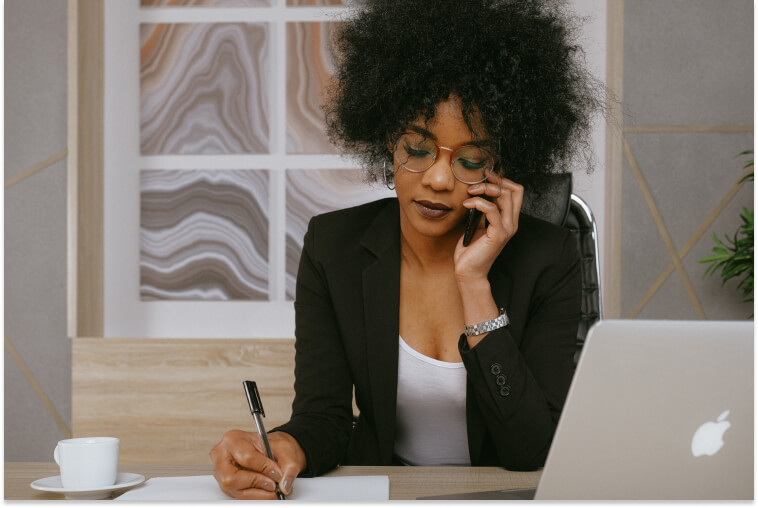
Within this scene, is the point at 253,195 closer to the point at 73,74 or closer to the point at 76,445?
the point at 73,74

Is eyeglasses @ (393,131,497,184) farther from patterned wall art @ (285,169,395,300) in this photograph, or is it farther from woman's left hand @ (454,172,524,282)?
patterned wall art @ (285,169,395,300)

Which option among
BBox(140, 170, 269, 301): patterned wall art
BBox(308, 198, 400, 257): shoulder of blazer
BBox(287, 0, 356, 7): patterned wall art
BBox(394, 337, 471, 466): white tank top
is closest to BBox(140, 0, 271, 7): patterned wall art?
BBox(287, 0, 356, 7): patterned wall art

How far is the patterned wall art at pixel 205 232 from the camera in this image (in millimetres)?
3213

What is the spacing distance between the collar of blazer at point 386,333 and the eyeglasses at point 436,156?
0.22m

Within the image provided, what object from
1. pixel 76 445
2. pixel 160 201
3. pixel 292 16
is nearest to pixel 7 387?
pixel 160 201

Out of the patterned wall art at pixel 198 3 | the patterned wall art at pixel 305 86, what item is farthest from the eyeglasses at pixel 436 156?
the patterned wall art at pixel 198 3

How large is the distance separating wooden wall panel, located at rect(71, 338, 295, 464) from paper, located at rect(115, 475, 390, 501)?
5.33ft

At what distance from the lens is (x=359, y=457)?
1.62 metres

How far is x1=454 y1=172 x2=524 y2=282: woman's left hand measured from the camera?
1.50 m

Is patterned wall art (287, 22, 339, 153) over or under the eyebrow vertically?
over

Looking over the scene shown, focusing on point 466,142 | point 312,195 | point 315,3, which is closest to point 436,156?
point 466,142

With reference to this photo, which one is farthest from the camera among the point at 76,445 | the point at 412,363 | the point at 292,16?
the point at 292,16

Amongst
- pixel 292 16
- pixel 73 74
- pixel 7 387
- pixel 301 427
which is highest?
pixel 292 16

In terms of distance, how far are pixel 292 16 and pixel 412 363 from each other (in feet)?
6.72
